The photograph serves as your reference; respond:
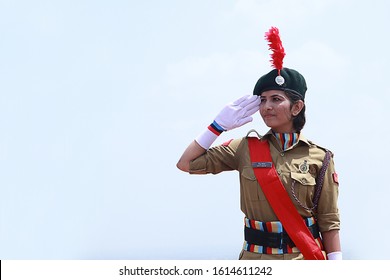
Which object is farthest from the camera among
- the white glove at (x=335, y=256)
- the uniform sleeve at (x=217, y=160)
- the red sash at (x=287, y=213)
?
the uniform sleeve at (x=217, y=160)

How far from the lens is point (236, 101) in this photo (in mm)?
4406

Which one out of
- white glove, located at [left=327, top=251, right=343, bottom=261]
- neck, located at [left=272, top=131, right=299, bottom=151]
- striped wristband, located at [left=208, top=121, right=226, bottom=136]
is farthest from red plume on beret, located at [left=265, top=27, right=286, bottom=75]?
white glove, located at [left=327, top=251, right=343, bottom=261]

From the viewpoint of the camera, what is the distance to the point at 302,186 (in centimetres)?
423

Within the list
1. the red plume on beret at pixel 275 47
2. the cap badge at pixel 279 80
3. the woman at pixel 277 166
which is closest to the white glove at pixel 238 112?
the woman at pixel 277 166

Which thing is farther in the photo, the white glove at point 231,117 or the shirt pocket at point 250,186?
the white glove at point 231,117

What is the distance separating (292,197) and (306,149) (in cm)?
45

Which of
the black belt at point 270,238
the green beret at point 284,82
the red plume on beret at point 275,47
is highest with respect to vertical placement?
the red plume on beret at point 275,47

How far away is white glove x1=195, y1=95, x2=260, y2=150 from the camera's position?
4.36m

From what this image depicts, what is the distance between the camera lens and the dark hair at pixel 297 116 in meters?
4.36

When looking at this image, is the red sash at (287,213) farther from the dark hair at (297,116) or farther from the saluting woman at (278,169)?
the dark hair at (297,116)

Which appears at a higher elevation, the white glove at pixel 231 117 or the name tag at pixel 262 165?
the white glove at pixel 231 117

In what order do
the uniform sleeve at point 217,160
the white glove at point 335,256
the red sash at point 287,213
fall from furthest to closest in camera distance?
the uniform sleeve at point 217,160 < the white glove at point 335,256 < the red sash at point 287,213
